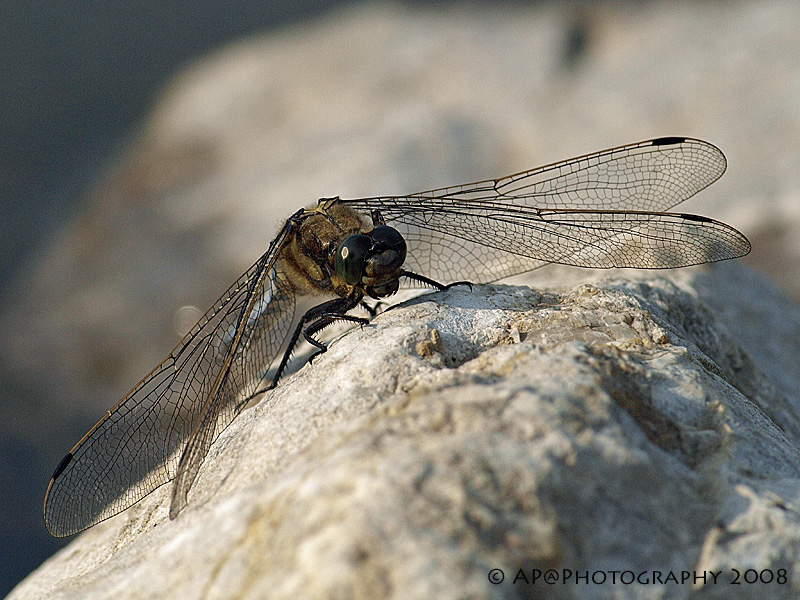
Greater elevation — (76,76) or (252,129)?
(76,76)

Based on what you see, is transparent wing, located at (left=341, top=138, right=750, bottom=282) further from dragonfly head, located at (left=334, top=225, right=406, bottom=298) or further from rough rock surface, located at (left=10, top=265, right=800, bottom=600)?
rough rock surface, located at (left=10, top=265, right=800, bottom=600)

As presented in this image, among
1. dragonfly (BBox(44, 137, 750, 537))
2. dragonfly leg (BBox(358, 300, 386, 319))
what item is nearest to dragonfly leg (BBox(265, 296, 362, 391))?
dragonfly (BBox(44, 137, 750, 537))

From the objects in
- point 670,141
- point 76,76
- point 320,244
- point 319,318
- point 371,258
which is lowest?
point 670,141

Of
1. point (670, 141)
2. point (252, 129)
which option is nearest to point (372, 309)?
point (670, 141)

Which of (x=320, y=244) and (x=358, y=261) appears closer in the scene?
(x=358, y=261)

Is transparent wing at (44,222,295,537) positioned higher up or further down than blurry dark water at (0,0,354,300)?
further down

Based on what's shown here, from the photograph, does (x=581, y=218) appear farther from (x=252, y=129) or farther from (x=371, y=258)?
(x=252, y=129)

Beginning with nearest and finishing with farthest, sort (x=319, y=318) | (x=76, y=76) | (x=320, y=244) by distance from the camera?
(x=319, y=318) → (x=320, y=244) → (x=76, y=76)

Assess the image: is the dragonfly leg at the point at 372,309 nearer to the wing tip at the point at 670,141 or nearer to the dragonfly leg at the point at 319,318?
the dragonfly leg at the point at 319,318

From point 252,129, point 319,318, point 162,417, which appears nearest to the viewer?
point 162,417
